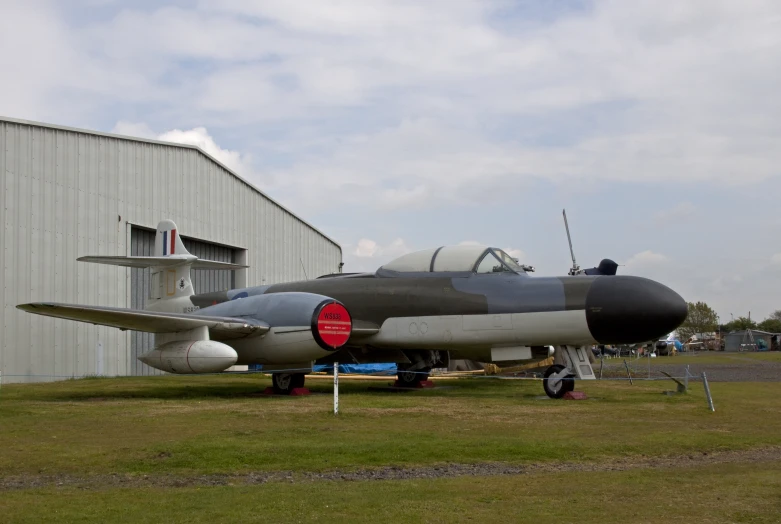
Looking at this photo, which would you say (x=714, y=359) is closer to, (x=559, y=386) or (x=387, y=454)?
(x=559, y=386)

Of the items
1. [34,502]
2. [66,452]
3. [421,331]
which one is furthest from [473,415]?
[34,502]

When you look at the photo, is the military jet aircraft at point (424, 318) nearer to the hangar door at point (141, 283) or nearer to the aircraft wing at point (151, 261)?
the aircraft wing at point (151, 261)

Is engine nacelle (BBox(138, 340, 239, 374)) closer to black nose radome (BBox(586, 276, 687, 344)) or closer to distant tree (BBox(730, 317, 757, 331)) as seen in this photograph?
black nose radome (BBox(586, 276, 687, 344))

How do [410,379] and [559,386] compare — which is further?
[410,379]

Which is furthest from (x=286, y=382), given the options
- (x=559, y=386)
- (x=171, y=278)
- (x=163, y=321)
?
(x=559, y=386)

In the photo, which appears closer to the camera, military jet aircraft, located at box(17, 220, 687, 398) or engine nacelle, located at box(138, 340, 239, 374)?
military jet aircraft, located at box(17, 220, 687, 398)

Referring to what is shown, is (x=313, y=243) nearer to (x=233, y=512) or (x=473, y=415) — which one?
(x=473, y=415)

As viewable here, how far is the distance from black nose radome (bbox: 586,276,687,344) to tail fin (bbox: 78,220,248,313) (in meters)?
9.60

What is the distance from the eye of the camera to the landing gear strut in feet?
53.8

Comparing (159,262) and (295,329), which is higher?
(159,262)

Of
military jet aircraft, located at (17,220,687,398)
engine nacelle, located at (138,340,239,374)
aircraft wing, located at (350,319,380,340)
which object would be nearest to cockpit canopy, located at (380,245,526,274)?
military jet aircraft, located at (17,220,687,398)

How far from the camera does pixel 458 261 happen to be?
16359 mm

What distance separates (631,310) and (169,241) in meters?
11.9

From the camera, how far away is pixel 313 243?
3606 centimetres
